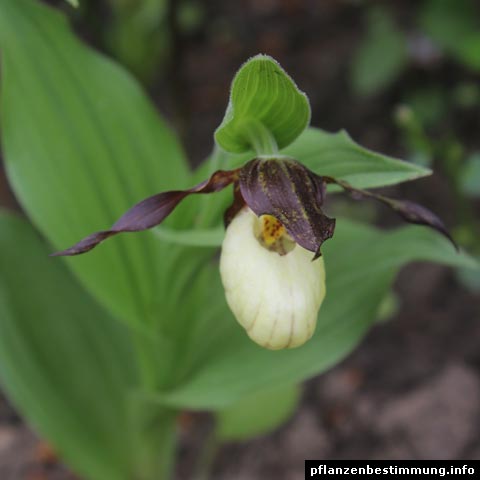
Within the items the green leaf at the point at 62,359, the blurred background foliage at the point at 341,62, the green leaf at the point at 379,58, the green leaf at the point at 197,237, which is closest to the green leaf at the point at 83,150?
the green leaf at the point at 197,237

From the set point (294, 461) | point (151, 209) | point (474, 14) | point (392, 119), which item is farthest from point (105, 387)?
point (474, 14)

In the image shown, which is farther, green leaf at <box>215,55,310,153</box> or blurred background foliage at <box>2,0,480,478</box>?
blurred background foliage at <box>2,0,480,478</box>

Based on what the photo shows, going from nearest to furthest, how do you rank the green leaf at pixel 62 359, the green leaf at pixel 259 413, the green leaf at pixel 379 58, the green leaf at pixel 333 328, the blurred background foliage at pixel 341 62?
the green leaf at pixel 333 328, the green leaf at pixel 62 359, the green leaf at pixel 259 413, the blurred background foliage at pixel 341 62, the green leaf at pixel 379 58

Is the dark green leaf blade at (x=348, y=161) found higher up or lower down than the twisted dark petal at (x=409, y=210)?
higher up

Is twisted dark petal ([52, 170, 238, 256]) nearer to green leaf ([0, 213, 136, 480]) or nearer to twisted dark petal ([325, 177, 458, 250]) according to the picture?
twisted dark petal ([325, 177, 458, 250])

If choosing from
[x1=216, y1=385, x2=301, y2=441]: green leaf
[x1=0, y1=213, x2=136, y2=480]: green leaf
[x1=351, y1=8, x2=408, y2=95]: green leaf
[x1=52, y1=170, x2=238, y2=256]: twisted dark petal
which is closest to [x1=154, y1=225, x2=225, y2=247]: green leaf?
[x1=52, y1=170, x2=238, y2=256]: twisted dark petal

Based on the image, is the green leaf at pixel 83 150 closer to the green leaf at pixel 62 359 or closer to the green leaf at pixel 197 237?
the green leaf at pixel 197 237
